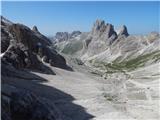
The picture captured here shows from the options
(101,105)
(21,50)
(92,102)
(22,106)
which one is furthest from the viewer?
(21,50)

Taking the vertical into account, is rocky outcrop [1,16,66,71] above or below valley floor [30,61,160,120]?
above

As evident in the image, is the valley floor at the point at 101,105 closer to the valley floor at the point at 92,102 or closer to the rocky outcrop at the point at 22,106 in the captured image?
the valley floor at the point at 92,102

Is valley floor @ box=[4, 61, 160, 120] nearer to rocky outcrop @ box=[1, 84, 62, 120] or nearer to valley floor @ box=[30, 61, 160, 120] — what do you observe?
valley floor @ box=[30, 61, 160, 120]

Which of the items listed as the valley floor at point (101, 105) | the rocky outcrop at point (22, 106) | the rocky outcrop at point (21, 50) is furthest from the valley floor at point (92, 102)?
the rocky outcrop at point (22, 106)

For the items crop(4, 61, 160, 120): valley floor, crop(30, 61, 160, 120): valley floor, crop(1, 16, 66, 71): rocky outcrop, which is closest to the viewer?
crop(30, 61, 160, 120): valley floor

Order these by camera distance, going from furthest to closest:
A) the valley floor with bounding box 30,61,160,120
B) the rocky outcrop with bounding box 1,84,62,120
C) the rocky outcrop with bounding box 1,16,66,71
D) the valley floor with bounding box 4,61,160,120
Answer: the rocky outcrop with bounding box 1,16,66,71, the valley floor with bounding box 4,61,160,120, the valley floor with bounding box 30,61,160,120, the rocky outcrop with bounding box 1,84,62,120

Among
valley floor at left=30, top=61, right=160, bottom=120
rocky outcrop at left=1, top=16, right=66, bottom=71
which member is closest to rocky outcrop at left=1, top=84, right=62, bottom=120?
valley floor at left=30, top=61, right=160, bottom=120

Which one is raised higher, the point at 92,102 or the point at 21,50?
the point at 21,50

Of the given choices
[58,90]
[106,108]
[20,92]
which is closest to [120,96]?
[58,90]

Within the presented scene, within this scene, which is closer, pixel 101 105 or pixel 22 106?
pixel 22 106

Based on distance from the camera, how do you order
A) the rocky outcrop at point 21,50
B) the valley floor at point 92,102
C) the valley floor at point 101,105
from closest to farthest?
the valley floor at point 101,105, the valley floor at point 92,102, the rocky outcrop at point 21,50

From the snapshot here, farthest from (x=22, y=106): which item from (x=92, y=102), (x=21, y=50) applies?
(x=21, y=50)

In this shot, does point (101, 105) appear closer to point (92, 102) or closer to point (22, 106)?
point (92, 102)

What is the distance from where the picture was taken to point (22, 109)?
36.8m
